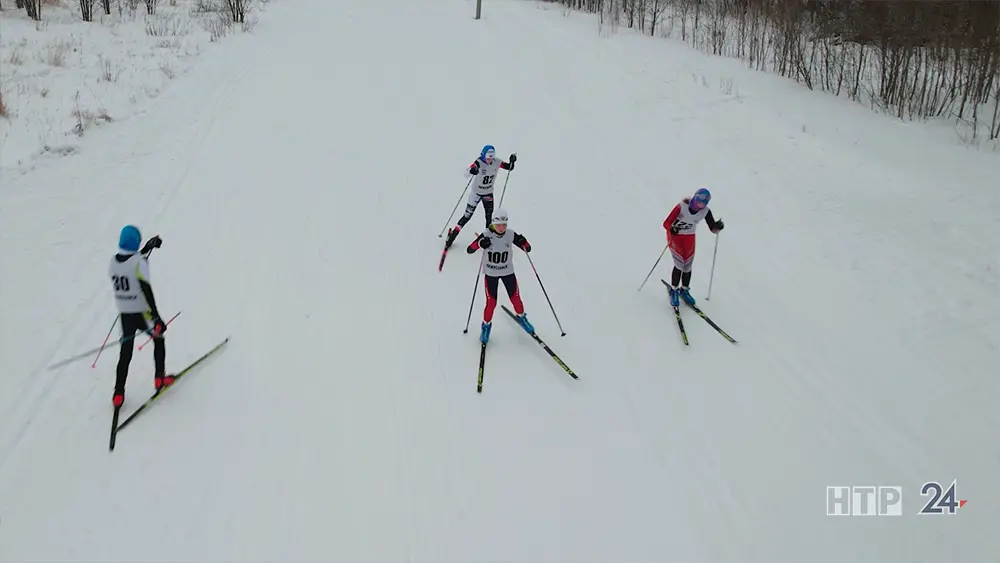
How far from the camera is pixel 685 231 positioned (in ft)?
26.5

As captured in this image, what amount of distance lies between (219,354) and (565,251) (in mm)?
5331

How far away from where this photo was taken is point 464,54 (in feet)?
67.1

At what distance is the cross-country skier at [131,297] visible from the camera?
5.95 meters

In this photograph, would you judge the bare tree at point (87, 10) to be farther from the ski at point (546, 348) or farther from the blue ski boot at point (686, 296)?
the blue ski boot at point (686, 296)

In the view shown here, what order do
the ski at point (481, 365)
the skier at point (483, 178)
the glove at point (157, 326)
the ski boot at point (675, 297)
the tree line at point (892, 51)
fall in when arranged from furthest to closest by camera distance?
the tree line at point (892, 51)
the skier at point (483, 178)
the ski boot at point (675, 297)
the ski at point (481, 365)
the glove at point (157, 326)

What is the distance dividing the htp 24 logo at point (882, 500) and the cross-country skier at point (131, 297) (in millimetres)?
6704

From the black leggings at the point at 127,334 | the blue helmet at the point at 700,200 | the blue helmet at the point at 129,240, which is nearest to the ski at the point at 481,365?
the blue helmet at the point at 700,200

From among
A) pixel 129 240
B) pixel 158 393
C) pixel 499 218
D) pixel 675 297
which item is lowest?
pixel 158 393

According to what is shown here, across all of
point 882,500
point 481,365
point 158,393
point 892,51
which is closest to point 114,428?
point 158,393

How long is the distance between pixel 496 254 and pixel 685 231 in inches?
102

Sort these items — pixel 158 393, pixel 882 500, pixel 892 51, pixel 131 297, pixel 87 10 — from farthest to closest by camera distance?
pixel 87 10, pixel 892 51, pixel 158 393, pixel 131 297, pixel 882 500

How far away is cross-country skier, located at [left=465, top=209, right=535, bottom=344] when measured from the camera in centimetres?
725

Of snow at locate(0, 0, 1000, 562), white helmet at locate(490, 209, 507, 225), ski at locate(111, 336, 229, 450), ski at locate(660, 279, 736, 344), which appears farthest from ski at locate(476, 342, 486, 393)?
ski at locate(111, 336, 229, 450)

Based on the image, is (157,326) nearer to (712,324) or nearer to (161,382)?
(161,382)
